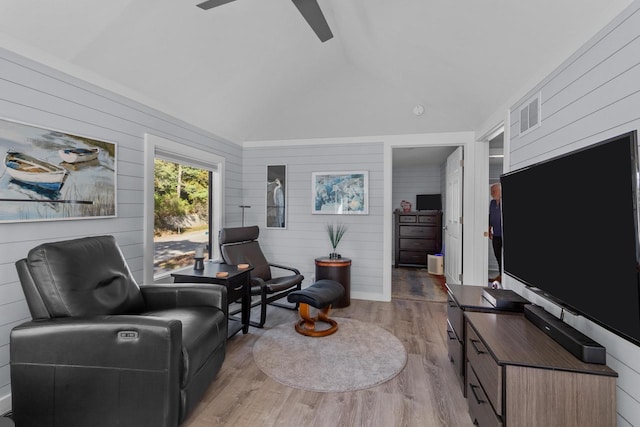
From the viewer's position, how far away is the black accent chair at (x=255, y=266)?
3241mm

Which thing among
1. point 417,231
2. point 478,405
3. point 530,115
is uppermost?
point 530,115

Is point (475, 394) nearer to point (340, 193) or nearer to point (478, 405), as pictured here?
point (478, 405)

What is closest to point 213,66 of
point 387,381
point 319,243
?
point 319,243

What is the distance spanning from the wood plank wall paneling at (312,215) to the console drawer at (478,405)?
8.02 feet

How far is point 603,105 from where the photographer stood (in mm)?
1479

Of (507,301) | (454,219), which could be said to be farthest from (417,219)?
(507,301)

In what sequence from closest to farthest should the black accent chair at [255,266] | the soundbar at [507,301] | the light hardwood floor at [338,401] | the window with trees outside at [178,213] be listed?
1. the light hardwood floor at [338,401]
2. the soundbar at [507,301]
3. the window with trees outside at [178,213]
4. the black accent chair at [255,266]

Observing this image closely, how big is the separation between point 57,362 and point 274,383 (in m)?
1.30

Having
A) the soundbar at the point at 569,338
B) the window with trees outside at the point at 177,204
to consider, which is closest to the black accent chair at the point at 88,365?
the window with trees outside at the point at 177,204

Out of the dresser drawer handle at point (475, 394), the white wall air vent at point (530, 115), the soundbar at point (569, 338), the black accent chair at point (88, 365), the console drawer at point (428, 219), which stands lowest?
the dresser drawer handle at point (475, 394)

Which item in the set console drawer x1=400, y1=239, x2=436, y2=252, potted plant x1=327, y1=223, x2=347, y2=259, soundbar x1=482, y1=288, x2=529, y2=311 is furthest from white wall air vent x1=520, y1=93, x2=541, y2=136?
console drawer x1=400, y1=239, x2=436, y2=252

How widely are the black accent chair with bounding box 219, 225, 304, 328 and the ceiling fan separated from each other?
2242mm

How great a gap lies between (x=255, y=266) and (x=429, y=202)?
457 cm

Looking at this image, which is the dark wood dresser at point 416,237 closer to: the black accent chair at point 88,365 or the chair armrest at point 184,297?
the chair armrest at point 184,297
